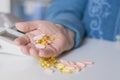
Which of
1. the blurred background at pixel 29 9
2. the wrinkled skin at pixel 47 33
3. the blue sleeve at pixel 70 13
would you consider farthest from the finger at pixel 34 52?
the blurred background at pixel 29 9

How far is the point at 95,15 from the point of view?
85 centimetres

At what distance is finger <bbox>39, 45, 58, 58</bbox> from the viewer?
1.85ft

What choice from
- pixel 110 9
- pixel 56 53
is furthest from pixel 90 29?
pixel 56 53

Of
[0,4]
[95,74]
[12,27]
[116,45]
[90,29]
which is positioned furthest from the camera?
[0,4]

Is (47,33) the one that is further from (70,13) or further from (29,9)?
(29,9)

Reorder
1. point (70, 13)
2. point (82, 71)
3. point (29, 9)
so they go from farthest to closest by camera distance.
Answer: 1. point (29, 9)
2. point (70, 13)
3. point (82, 71)

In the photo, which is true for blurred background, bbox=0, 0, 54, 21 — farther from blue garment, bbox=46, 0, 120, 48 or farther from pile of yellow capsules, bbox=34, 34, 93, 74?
pile of yellow capsules, bbox=34, 34, 93, 74

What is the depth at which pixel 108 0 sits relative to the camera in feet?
2.75

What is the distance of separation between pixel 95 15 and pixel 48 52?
0.33 meters

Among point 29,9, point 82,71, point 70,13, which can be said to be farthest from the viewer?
point 29,9

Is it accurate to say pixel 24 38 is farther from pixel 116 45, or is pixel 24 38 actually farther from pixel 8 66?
pixel 116 45

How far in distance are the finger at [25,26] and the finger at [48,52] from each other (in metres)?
0.07

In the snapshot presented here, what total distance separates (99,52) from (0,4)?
490 mm

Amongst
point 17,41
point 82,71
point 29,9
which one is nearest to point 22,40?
point 17,41
